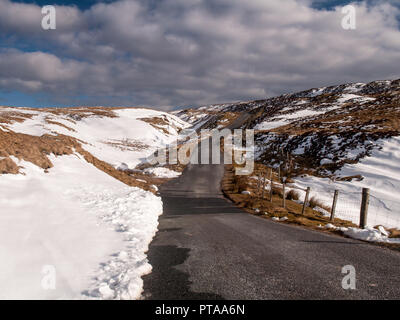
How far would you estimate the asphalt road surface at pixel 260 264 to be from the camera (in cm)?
507

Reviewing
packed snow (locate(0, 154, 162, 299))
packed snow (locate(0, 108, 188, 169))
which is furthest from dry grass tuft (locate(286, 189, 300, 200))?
packed snow (locate(0, 108, 188, 169))

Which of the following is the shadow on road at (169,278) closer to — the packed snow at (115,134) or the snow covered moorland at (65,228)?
the snow covered moorland at (65,228)

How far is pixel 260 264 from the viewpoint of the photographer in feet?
21.1

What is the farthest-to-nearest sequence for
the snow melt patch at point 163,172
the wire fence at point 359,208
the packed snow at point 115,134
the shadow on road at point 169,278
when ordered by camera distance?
the packed snow at point 115,134 < the snow melt patch at point 163,172 < the wire fence at point 359,208 < the shadow on road at point 169,278

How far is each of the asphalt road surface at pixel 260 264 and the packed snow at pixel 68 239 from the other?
687mm

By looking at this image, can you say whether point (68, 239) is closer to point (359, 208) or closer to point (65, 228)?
point (65, 228)

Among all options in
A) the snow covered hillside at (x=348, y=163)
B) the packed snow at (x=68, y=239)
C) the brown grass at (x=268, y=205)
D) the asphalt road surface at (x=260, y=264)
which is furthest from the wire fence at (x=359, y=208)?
the packed snow at (x=68, y=239)

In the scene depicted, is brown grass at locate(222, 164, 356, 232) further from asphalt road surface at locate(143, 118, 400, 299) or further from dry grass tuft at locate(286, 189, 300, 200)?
asphalt road surface at locate(143, 118, 400, 299)

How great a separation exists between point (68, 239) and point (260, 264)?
18.8 ft

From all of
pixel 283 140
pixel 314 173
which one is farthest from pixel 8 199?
pixel 283 140

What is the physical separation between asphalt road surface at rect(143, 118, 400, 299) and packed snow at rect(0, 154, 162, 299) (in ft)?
2.25

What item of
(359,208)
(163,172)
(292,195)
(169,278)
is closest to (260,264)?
(169,278)

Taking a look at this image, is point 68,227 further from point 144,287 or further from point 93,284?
point 144,287

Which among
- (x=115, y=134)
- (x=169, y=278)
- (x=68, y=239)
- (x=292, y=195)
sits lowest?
(x=292, y=195)
